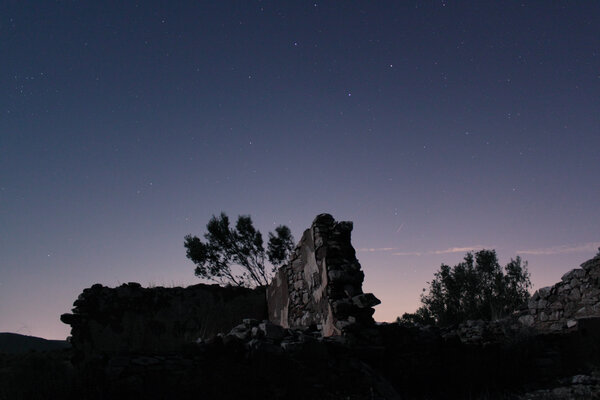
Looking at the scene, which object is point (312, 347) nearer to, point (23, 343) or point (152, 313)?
point (152, 313)

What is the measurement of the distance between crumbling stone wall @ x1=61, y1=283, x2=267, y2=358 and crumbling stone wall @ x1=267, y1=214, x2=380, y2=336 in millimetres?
3336

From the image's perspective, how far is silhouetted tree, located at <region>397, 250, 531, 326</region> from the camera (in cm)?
2316

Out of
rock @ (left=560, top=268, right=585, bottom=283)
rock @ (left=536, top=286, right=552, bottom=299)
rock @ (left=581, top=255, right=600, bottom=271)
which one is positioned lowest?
rock @ (left=536, top=286, right=552, bottom=299)

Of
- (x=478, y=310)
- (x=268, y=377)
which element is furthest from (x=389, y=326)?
(x=478, y=310)

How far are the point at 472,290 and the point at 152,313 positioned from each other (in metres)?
17.8

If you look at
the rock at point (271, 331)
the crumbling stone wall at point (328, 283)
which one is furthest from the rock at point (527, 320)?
the rock at point (271, 331)

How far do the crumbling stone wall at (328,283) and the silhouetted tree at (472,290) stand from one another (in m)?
14.1

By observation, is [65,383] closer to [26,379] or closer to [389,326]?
[26,379]

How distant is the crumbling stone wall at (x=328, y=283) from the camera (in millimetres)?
8391

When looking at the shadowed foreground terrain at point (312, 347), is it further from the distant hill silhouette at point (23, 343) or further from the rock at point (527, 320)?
the distant hill silhouette at point (23, 343)

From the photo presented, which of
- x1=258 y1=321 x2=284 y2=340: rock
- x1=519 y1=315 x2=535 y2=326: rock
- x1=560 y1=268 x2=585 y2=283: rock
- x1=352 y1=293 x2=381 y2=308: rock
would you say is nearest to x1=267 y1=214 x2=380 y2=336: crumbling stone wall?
x1=352 y1=293 x2=381 y2=308: rock

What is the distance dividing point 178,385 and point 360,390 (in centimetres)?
283

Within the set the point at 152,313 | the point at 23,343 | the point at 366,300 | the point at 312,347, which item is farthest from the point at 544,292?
the point at 23,343

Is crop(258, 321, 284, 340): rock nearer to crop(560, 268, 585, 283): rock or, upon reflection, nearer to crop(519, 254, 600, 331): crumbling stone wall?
crop(519, 254, 600, 331): crumbling stone wall
